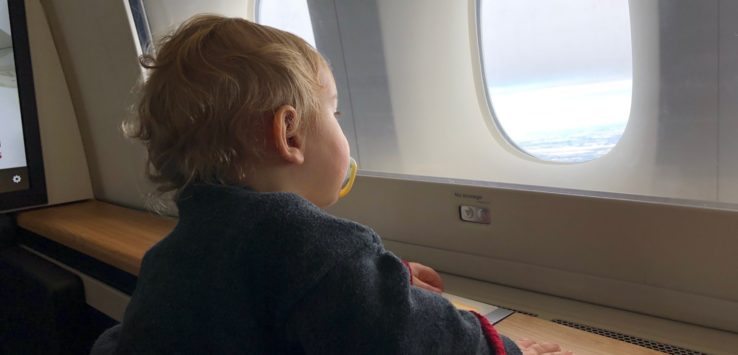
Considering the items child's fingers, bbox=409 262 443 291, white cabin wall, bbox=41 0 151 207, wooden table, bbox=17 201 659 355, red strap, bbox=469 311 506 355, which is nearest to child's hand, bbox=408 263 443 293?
child's fingers, bbox=409 262 443 291

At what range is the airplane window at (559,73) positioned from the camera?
110 cm

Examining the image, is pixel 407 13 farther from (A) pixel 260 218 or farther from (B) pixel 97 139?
(B) pixel 97 139

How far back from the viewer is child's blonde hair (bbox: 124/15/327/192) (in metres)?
0.75

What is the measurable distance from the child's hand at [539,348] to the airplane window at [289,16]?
924mm

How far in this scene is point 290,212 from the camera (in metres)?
0.68

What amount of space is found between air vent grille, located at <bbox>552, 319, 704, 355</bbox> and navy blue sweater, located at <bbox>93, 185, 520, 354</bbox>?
14.8 inches

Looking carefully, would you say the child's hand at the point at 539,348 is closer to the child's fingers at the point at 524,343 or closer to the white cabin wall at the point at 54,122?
the child's fingers at the point at 524,343

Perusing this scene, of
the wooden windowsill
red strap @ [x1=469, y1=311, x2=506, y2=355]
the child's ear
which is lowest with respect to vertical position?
the wooden windowsill

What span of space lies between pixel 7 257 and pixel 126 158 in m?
0.44

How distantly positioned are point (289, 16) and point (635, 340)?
45.6 inches

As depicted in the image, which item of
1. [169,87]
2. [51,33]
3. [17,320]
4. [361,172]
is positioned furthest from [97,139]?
[169,87]

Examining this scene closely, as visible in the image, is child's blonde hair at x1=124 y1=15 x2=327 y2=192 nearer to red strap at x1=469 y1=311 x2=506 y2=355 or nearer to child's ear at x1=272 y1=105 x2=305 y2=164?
child's ear at x1=272 y1=105 x2=305 y2=164

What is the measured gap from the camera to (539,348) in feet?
2.85

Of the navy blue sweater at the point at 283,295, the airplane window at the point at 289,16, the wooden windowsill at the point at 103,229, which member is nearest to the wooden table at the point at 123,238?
the wooden windowsill at the point at 103,229
